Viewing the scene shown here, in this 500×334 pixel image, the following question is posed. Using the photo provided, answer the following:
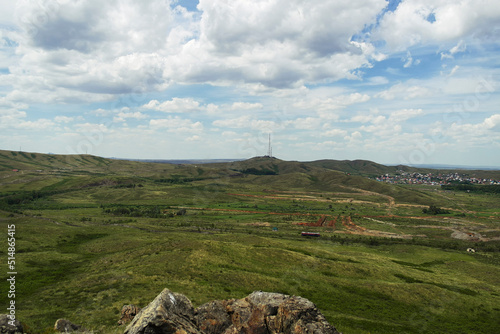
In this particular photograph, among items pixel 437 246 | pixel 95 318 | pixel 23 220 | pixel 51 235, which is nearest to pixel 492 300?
pixel 437 246

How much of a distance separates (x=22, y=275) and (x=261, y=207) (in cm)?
14655

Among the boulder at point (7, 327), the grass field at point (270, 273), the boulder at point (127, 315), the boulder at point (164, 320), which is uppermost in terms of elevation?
the boulder at point (164, 320)

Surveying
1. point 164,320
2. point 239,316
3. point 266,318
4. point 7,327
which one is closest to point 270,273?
point 239,316

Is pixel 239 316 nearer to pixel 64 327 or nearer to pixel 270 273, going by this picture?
pixel 64 327

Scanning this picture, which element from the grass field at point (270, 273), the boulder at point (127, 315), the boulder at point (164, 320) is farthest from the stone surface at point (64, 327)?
the boulder at point (164, 320)

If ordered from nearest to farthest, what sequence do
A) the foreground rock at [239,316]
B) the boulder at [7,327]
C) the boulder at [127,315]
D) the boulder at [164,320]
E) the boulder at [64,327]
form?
the boulder at [164,320] < the foreground rock at [239,316] < the boulder at [7,327] < the boulder at [64,327] < the boulder at [127,315]

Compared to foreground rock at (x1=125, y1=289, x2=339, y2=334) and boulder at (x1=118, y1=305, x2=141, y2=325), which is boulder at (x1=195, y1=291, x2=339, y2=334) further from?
boulder at (x1=118, y1=305, x2=141, y2=325)

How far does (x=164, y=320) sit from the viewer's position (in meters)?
19.2

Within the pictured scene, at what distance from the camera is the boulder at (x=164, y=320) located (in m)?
18.9

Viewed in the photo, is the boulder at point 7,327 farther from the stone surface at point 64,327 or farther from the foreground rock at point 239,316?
the foreground rock at point 239,316

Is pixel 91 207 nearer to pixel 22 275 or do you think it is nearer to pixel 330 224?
pixel 22 275

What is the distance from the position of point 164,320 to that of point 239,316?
9.23 meters

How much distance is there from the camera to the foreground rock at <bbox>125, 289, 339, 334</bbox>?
67.2ft

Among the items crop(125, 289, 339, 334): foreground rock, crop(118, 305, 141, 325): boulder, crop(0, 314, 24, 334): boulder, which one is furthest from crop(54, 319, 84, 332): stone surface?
crop(125, 289, 339, 334): foreground rock
